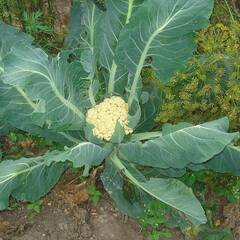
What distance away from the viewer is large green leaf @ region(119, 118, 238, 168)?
2.31m

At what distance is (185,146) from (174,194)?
30 cm

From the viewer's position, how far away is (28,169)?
2.66 m

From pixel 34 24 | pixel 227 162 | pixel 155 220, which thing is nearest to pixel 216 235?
pixel 155 220

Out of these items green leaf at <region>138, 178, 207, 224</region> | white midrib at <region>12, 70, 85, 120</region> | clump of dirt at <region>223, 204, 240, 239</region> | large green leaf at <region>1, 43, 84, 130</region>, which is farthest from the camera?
clump of dirt at <region>223, 204, 240, 239</region>

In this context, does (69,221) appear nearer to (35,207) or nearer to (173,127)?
(35,207)

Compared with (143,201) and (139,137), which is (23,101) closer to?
(139,137)

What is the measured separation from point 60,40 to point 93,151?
4.34 ft

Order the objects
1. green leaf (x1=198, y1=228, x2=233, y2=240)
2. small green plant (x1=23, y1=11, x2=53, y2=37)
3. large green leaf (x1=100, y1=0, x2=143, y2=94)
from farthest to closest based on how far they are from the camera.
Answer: small green plant (x1=23, y1=11, x2=53, y2=37)
green leaf (x1=198, y1=228, x2=233, y2=240)
large green leaf (x1=100, y1=0, x2=143, y2=94)

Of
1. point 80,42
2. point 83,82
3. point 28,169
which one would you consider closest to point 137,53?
point 83,82

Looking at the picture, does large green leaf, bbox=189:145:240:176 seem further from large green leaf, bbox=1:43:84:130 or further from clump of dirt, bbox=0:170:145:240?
large green leaf, bbox=1:43:84:130

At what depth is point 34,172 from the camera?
2.69m

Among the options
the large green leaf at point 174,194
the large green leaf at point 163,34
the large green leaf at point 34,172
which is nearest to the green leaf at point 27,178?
the large green leaf at point 34,172

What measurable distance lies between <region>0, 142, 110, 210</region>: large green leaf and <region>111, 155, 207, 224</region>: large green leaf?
0.25 metres

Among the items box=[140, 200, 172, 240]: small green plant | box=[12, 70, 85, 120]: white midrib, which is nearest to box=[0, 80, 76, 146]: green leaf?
box=[12, 70, 85, 120]: white midrib
